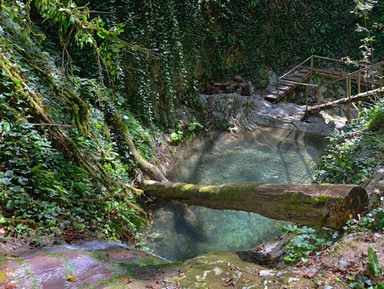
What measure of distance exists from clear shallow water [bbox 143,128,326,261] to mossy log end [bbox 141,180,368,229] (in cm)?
87

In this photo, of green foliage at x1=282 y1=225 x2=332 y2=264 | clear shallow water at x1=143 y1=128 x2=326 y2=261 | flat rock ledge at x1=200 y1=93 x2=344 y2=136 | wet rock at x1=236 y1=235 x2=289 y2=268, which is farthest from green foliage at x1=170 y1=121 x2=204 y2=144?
green foliage at x1=282 y1=225 x2=332 y2=264

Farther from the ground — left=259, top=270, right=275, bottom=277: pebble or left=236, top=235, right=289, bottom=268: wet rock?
left=259, top=270, right=275, bottom=277: pebble

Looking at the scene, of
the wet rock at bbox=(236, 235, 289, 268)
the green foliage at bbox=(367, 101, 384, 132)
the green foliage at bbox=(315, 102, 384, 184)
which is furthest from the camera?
the green foliage at bbox=(367, 101, 384, 132)

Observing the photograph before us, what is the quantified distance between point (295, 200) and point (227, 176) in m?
4.30

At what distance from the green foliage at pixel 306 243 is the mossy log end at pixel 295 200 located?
0.46ft

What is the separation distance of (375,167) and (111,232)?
414 centimetres

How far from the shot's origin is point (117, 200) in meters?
5.17

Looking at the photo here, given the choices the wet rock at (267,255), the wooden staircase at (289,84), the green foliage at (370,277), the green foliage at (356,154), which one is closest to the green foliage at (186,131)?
the green foliage at (356,154)

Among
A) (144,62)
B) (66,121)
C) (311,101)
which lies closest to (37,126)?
(66,121)

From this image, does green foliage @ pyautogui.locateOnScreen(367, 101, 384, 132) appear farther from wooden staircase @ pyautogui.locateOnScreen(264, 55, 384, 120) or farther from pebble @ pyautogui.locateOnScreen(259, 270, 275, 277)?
wooden staircase @ pyautogui.locateOnScreen(264, 55, 384, 120)

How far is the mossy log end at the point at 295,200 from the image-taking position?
3904mm

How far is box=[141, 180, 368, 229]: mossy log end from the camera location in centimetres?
390

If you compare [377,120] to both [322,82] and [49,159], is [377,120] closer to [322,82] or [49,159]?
[49,159]

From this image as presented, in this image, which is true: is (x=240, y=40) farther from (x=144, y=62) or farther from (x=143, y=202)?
(x=143, y=202)
